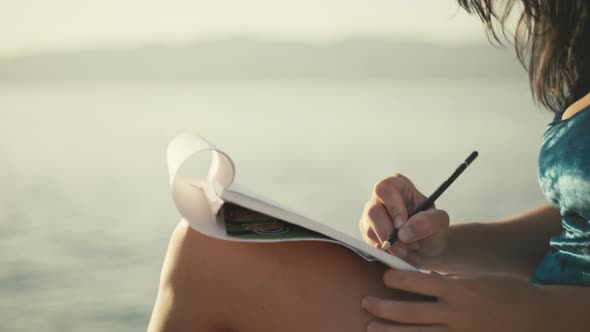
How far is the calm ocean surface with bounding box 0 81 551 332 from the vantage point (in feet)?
7.59

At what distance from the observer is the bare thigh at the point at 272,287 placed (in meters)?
0.82

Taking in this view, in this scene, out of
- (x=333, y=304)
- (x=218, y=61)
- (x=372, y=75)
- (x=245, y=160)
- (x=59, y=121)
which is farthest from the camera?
(x=218, y=61)

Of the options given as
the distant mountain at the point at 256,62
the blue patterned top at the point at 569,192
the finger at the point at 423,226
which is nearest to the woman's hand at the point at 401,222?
the finger at the point at 423,226

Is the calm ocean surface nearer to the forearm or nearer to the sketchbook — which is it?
the forearm

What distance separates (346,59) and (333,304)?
37609 millimetres

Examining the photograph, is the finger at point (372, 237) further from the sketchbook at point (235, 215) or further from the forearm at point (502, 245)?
the sketchbook at point (235, 215)

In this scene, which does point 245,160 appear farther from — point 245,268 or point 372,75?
point 372,75

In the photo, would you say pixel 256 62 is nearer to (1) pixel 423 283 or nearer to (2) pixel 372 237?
(2) pixel 372 237

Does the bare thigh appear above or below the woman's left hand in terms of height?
above

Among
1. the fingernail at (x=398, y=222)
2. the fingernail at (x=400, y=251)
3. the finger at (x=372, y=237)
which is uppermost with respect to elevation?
the finger at (x=372, y=237)

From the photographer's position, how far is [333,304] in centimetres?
82

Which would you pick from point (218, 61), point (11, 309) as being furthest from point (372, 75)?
point (11, 309)

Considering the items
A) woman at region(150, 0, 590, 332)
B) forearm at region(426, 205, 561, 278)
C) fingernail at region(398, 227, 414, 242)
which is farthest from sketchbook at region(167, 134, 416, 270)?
forearm at region(426, 205, 561, 278)

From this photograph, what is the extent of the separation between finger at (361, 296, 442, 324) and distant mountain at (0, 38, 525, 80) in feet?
98.3
